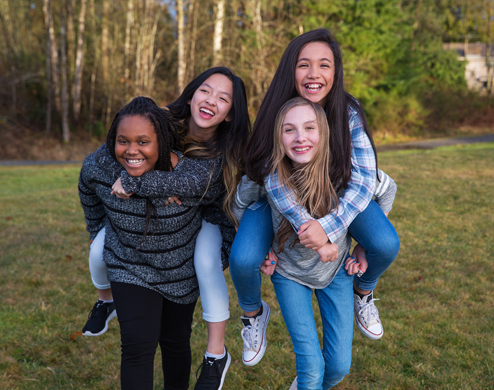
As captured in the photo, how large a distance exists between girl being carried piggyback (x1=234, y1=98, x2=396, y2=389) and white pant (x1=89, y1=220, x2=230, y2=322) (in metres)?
0.22

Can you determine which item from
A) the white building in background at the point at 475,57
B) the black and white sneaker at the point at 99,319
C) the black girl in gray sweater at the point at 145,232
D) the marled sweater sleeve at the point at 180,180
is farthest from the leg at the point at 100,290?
the white building in background at the point at 475,57

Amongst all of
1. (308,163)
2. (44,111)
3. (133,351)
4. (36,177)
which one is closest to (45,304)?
(133,351)

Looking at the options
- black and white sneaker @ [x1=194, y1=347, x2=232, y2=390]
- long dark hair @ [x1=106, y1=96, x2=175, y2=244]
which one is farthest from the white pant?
long dark hair @ [x1=106, y1=96, x2=175, y2=244]

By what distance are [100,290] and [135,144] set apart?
42.2 inches

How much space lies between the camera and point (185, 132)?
264 cm

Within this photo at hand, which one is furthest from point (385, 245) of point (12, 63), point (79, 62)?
point (12, 63)

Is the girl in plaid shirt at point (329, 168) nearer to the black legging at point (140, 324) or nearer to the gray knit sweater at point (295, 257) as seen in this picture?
the gray knit sweater at point (295, 257)

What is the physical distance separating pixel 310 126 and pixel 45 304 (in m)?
3.47

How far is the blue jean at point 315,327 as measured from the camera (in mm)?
2250

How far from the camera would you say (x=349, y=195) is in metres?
2.21

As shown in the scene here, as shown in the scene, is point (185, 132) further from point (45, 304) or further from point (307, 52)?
point (45, 304)

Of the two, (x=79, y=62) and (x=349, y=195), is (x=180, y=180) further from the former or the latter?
(x=79, y=62)

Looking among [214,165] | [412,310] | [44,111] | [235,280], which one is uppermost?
[214,165]

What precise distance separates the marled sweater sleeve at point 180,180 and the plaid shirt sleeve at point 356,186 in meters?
0.66
